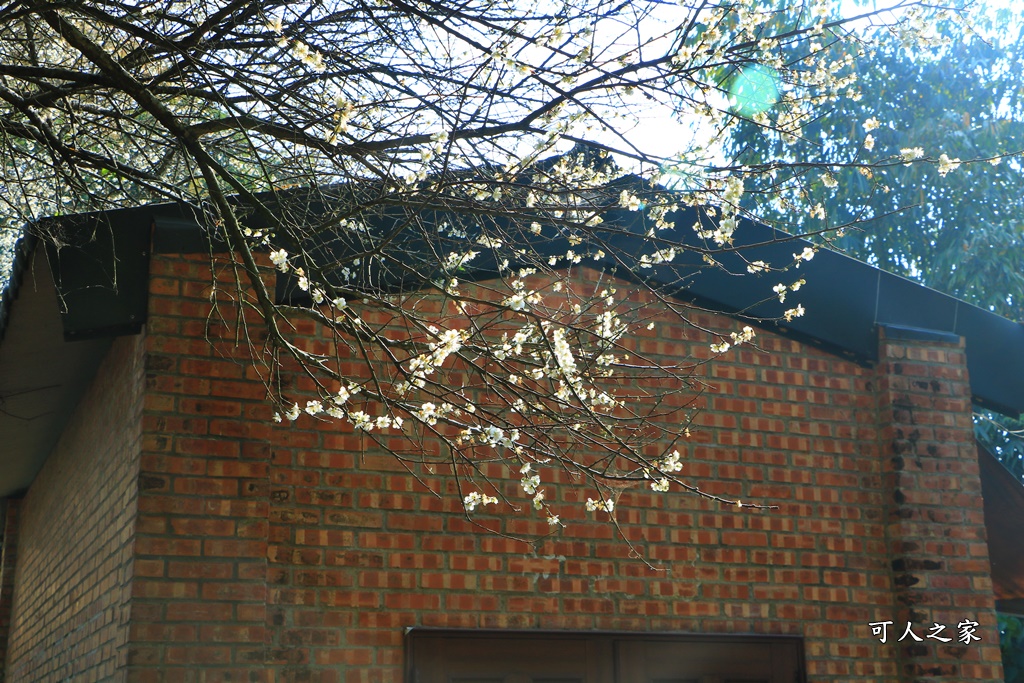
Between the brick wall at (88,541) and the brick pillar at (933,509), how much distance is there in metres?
3.67

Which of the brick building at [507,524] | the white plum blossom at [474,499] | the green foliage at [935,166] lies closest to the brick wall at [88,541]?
the brick building at [507,524]

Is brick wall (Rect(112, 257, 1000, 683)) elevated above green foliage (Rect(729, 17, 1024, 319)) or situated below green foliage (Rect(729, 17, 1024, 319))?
below

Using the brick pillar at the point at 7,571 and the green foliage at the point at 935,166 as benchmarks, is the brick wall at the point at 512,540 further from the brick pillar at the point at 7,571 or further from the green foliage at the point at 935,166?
the green foliage at the point at 935,166

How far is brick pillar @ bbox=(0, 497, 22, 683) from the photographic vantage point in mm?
9523

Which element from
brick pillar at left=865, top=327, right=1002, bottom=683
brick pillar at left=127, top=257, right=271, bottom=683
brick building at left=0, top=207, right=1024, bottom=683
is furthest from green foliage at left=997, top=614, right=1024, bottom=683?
brick pillar at left=127, top=257, right=271, bottom=683

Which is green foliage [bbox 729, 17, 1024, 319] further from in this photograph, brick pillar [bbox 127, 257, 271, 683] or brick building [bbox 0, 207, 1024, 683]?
brick pillar [bbox 127, 257, 271, 683]

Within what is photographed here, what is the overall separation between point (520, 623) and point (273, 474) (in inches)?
51.3

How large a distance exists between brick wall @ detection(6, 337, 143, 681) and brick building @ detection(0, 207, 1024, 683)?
33 mm

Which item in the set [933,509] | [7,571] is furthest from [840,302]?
[7,571]

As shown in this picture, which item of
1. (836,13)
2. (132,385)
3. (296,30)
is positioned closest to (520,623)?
(132,385)

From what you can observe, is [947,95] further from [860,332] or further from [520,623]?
[520,623]

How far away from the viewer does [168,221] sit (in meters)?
4.57

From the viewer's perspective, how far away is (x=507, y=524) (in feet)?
16.4

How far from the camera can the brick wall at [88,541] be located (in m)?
4.51
